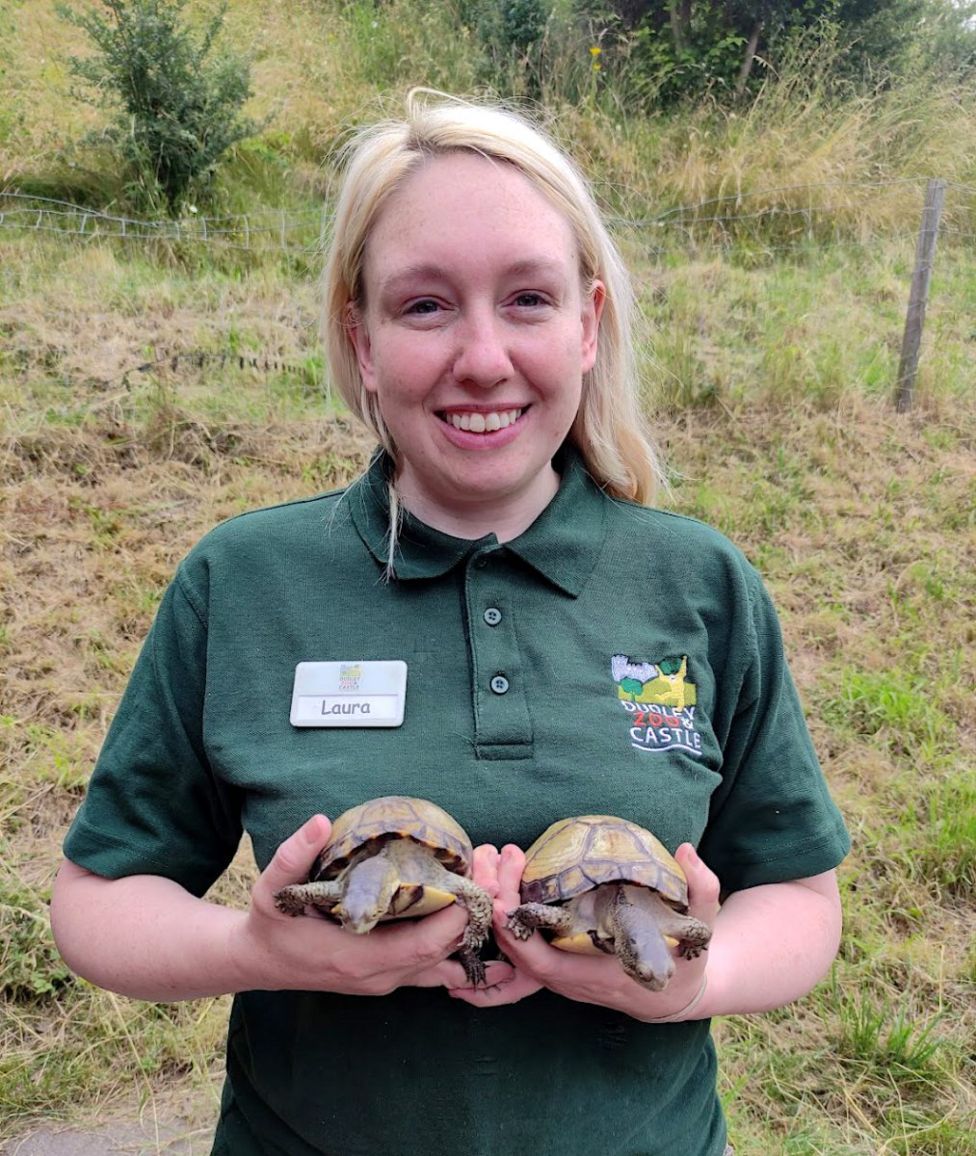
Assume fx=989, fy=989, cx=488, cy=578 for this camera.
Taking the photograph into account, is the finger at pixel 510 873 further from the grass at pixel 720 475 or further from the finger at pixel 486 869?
the grass at pixel 720 475

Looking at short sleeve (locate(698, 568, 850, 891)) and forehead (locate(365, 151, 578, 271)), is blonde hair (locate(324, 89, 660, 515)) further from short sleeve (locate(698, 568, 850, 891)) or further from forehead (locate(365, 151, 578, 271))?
short sleeve (locate(698, 568, 850, 891))

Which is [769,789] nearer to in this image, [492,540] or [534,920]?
[534,920]

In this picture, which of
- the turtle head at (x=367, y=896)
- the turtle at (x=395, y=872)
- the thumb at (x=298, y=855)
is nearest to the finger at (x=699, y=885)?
the turtle at (x=395, y=872)

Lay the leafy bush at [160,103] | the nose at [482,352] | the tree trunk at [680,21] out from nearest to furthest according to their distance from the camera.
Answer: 1. the nose at [482,352]
2. the leafy bush at [160,103]
3. the tree trunk at [680,21]

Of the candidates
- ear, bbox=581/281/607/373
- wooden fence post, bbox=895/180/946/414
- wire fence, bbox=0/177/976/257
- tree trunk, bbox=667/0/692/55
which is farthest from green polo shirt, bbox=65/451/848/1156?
tree trunk, bbox=667/0/692/55

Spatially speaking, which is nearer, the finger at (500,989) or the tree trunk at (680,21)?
the finger at (500,989)

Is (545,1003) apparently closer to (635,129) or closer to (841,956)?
(841,956)

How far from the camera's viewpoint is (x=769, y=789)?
1.80 metres

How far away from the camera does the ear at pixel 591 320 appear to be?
194 centimetres

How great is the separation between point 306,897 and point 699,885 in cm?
57

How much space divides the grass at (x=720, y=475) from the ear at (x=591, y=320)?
4.55 feet

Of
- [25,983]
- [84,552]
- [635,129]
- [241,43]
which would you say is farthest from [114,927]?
[241,43]

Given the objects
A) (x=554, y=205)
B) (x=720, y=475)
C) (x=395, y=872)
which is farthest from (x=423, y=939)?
(x=720, y=475)

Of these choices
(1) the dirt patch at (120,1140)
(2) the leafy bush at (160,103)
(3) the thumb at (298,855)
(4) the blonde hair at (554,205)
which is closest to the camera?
(3) the thumb at (298,855)
